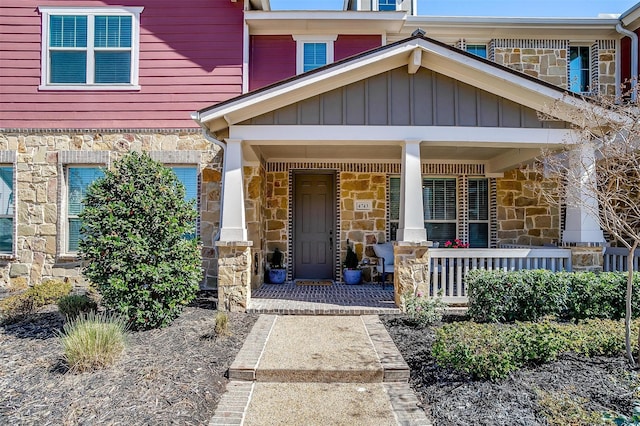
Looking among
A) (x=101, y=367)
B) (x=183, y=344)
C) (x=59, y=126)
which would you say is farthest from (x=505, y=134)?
(x=59, y=126)

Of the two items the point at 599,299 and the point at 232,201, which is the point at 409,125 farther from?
the point at 599,299

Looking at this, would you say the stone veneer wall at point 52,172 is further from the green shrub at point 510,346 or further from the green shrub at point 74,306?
the green shrub at point 510,346

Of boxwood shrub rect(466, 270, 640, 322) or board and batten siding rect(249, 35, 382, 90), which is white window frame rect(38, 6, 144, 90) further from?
boxwood shrub rect(466, 270, 640, 322)

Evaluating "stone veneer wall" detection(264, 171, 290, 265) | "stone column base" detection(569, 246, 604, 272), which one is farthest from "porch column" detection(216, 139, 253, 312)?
"stone column base" detection(569, 246, 604, 272)

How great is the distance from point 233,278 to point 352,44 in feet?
18.1

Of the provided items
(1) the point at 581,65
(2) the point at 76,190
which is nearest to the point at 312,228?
(2) the point at 76,190

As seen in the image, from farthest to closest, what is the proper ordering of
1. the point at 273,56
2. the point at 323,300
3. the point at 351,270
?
the point at 351,270
the point at 273,56
the point at 323,300

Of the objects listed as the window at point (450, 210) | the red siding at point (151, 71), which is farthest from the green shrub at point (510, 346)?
the red siding at point (151, 71)

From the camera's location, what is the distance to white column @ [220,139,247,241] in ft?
19.7

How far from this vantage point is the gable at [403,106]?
610 centimetres

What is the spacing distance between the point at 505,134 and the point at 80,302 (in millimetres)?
6734

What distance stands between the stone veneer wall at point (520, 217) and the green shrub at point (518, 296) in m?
3.81

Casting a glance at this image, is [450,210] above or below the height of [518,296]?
above

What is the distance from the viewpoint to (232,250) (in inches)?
237
